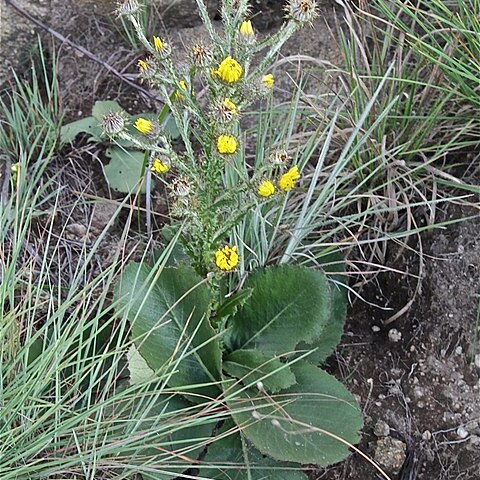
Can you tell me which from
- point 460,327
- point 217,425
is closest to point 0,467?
point 217,425

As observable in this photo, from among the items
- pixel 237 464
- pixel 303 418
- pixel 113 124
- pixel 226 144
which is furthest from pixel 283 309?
pixel 113 124

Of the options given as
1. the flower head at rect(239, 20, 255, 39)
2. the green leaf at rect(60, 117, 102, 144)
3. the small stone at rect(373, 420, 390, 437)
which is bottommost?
the small stone at rect(373, 420, 390, 437)

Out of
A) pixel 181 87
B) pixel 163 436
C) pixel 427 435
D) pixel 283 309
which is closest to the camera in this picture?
pixel 181 87

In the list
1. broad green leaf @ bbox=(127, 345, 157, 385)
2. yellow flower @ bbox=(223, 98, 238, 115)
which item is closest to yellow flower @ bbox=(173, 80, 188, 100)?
yellow flower @ bbox=(223, 98, 238, 115)

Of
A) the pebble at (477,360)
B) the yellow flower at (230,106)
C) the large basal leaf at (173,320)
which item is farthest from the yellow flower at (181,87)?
the pebble at (477,360)

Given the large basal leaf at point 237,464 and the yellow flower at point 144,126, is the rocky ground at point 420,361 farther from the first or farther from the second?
the yellow flower at point 144,126

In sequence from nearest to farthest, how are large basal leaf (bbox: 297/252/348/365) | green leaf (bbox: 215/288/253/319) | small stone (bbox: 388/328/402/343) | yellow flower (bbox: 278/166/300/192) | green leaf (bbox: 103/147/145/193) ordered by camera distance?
yellow flower (bbox: 278/166/300/192) < green leaf (bbox: 215/288/253/319) < large basal leaf (bbox: 297/252/348/365) < small stone (bbox: 388/328/402/343) < green leaf (bbox: 103/147/145/193)

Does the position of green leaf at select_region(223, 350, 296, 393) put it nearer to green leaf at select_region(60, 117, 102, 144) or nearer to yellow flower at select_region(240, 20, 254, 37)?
yellow flower at select_region(240, 20, 254, 37)

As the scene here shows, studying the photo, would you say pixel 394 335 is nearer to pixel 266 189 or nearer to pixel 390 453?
pixel 390 453
